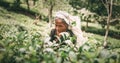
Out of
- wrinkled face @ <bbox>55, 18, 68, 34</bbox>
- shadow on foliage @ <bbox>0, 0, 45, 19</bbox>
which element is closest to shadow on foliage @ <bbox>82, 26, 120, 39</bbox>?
shadow on foliage @ <bbox>0, 0, 45, 19</bbox>

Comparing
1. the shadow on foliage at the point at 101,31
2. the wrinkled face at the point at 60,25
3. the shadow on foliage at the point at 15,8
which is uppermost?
the wrinkled face at the point at 60,25

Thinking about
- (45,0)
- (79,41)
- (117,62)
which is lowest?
(45,0)

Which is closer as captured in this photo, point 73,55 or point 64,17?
point 73,55

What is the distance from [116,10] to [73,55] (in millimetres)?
40707

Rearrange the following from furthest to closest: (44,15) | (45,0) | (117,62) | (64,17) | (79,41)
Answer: (44,15)
(45,0)
(64,17)
(79,41)
(117,62)

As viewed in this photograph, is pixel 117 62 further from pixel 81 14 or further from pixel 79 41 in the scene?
pixel 81 14

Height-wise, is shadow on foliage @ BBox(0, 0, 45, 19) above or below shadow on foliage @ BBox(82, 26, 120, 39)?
above

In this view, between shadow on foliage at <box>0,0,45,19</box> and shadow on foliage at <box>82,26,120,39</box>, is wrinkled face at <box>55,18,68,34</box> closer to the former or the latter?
shadow on foliage at <box>82,26,120,39</box>

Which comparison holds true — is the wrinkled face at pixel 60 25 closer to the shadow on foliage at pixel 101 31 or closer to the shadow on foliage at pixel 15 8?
the shadow on foliage at pixel 101 31

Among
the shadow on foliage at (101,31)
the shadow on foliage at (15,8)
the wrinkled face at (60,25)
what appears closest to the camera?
the wrinkled face at (60,25)

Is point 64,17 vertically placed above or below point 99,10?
above

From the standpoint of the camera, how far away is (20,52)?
3219mm

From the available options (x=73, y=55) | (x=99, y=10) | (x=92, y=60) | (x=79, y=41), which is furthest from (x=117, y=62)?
(x=99, y=10)

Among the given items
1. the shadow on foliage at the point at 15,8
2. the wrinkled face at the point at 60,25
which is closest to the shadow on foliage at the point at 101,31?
the shadow on foliage at the point at 15,8
